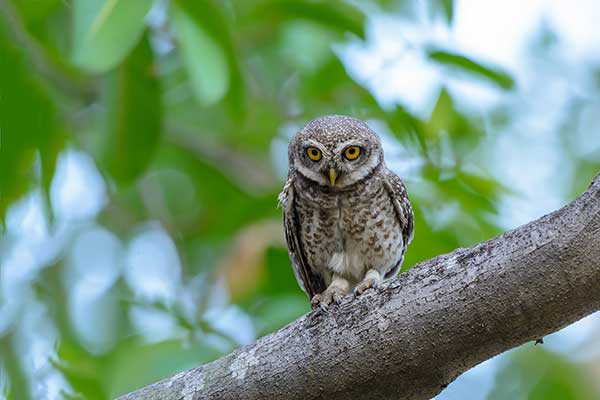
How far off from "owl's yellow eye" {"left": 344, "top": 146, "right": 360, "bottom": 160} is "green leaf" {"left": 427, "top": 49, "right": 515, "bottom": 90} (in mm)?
670

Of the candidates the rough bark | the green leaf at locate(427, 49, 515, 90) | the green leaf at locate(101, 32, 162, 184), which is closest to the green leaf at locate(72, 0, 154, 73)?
the green leaf at locate(101, 32, 162, 184)

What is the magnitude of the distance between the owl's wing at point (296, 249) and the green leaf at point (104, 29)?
1.31 meters

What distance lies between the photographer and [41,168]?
5.00 m

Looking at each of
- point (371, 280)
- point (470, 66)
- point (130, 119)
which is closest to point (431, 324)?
point (371, 280)

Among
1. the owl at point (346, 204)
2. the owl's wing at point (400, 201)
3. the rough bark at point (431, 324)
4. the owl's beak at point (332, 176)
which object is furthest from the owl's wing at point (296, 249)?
the rough bark at point (431, 324)

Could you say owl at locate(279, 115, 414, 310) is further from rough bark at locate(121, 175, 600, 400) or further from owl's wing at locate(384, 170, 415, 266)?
rough bark at locate(121, 175, 600, 400)

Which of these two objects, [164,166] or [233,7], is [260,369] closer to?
Result: [233,7]

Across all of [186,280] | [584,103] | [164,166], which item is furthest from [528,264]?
[584,103]

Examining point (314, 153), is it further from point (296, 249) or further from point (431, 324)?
point (431, 324)

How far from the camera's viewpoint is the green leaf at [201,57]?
4.16 metres

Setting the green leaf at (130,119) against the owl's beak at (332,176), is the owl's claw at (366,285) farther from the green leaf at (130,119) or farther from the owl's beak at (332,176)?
the green leaf at (130,119)

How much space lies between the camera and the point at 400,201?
15.1 feet

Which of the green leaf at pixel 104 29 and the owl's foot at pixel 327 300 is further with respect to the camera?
the green leaf at pixel 104 29

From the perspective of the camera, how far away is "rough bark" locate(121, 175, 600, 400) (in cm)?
275
